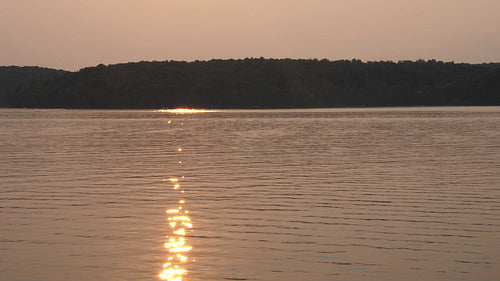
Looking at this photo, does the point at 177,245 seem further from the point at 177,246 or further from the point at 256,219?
the point at 256,219

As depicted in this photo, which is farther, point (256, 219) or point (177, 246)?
point (256, 219)

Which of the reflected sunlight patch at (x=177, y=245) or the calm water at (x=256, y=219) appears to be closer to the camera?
the reflected sunlight patch at (x=177, y=245)

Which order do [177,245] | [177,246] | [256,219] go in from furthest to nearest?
1. [256,219]
2. [177,245]
3. [177,246]

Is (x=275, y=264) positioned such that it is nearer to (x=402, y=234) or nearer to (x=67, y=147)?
(x=402, y=234)

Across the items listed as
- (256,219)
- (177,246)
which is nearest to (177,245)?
(177,246)

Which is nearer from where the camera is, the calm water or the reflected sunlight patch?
the reflected sunlight patch

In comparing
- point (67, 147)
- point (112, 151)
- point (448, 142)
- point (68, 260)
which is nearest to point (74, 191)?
point (68, 260)

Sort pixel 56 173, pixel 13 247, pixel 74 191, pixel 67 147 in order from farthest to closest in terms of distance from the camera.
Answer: pixel 67 147 → pixel 56 173 → pixel 74 191 → pixel 13 247

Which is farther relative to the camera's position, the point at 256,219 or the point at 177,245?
the point at 256,219

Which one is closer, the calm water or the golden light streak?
the golden light streak

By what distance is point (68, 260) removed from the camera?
17.1 metres

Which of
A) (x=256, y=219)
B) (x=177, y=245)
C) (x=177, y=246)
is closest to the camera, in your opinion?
(x=177, y=246)

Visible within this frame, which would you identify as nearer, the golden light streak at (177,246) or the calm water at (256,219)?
the golden light streak at (177,246)

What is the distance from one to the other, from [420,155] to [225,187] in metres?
21.0
